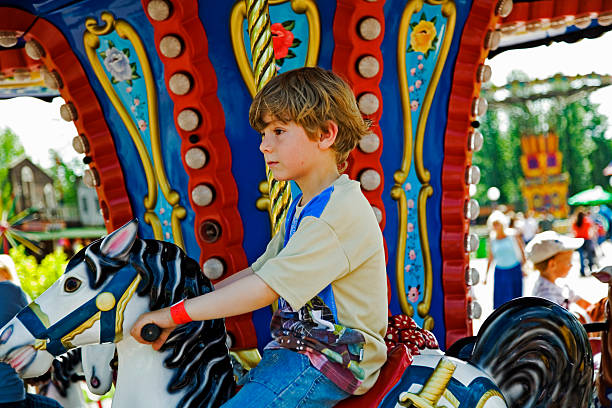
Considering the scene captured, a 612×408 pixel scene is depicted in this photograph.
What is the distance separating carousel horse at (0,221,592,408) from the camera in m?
1.71

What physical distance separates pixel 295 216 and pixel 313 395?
0.49 m

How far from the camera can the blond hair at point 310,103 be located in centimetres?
180

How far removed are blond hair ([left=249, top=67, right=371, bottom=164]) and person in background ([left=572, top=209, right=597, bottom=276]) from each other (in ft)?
36.0

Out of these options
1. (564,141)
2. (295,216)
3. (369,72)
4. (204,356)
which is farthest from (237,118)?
(564,141)

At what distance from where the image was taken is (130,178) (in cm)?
326

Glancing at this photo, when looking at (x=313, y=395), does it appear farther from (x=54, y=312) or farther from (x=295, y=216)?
(x=54, y=312)

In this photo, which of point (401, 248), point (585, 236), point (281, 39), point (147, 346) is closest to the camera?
point (147, 346)

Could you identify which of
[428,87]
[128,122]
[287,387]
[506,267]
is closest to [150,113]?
[128,122]

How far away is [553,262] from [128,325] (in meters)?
3.42

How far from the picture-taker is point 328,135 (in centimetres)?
185

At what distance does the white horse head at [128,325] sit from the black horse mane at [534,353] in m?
0.89

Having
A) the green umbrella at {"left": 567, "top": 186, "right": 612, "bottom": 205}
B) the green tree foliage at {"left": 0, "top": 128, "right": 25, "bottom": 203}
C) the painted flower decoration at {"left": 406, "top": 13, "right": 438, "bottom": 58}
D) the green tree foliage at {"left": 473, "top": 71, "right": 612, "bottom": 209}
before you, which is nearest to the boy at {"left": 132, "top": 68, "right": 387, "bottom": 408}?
the painted flower decoration at {"left": 406, "top": 13, "right": 438, "bottom": 58}

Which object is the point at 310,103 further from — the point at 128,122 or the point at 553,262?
the point at 553,262

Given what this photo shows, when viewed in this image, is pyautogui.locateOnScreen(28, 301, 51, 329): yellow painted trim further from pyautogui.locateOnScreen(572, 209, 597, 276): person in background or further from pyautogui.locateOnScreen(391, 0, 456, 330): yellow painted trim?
pyautogui.locateOnScreen(572, 209, 597, 276): person in background
